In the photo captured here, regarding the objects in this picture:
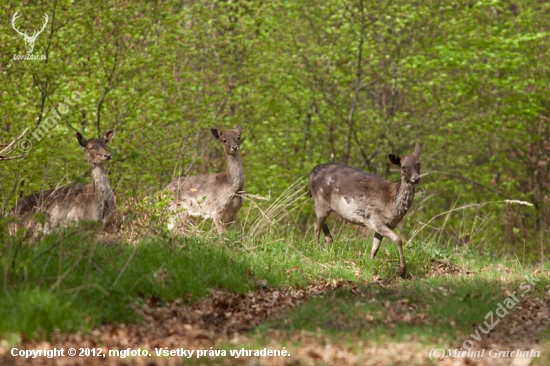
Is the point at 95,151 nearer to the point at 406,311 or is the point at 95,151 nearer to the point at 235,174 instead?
the point at 235,174

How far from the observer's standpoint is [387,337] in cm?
752

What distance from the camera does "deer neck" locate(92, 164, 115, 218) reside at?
39.1ft

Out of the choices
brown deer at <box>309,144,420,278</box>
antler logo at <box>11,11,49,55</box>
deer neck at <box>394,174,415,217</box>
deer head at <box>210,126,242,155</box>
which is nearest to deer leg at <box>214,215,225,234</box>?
deer head at <box>210,126,242,155</box>

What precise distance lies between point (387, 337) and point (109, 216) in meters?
5.50

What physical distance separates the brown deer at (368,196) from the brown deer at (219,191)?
150 cm

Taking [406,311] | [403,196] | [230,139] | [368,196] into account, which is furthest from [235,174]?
[406,311]

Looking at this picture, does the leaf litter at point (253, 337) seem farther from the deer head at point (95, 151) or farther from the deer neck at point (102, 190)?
the deer head at point (95, 151)

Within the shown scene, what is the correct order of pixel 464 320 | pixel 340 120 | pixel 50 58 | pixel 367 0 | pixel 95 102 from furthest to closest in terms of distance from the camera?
pixel 340 120
pixel 367 0
pixel 95 102
pixel 50 58
pixel 464 320

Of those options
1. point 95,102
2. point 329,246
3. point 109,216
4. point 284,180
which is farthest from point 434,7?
point 109,216

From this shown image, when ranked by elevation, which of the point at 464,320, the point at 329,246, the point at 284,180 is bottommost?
the point at 284,180

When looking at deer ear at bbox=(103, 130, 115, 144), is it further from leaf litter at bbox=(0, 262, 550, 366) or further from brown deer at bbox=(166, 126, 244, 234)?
leaf litter at bbox=(0, 262, 550, 366)

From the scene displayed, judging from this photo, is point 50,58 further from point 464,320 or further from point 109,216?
point 464,320

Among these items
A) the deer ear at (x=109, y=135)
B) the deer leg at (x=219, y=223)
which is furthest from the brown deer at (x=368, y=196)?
the deer ear at (x=109, y=135)

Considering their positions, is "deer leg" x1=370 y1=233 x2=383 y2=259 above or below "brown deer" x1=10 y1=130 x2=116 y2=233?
below
